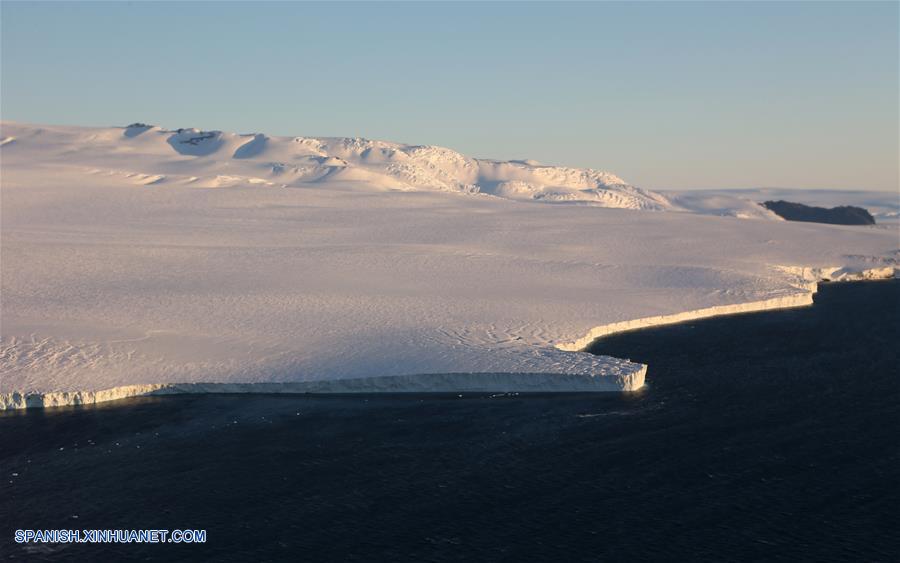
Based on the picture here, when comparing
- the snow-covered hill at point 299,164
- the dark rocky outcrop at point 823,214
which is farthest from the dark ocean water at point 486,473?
the dark rocky outcrop at point 823,214

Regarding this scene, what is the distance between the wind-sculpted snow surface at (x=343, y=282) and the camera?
32.2 m

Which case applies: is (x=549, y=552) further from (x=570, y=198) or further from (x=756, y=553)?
(x=570, y=198)

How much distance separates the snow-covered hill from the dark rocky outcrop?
25528mm

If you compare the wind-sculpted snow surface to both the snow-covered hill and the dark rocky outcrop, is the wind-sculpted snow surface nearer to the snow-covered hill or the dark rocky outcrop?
the snow-covered hill

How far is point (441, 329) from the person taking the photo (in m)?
37.2

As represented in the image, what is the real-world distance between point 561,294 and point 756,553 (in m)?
27.5

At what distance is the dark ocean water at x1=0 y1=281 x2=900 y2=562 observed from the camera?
1984 centimetres

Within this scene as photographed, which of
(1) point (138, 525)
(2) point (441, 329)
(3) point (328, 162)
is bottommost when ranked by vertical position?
(1) point (138, 525)

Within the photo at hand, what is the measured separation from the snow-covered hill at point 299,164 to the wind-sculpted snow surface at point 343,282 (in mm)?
14246

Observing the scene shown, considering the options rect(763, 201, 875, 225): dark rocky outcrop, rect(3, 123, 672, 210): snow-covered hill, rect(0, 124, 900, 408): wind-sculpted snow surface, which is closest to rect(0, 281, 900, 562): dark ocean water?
rect(0, 124, 900, 408): wind-sculpted snow surface

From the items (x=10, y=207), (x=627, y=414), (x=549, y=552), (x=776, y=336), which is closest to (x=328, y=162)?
(x=10, y=207)

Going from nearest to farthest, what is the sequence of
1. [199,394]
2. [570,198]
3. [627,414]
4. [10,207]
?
[627,414] < [199,394] < [10,207] < [570,198]

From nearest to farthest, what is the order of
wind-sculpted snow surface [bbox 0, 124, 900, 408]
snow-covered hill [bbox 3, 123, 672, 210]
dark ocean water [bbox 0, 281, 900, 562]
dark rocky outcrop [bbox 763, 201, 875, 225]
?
dark ocean water [bbox 0, 281, 900, 562]
wind-sculpted snow surface [bbox 0, 124, 900, 408]
snow-covered hill [bbox 3, 123, 672, 210]
dark rocky outcrop [bbox 763, 201, 875, 225]

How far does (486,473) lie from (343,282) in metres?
24.5
